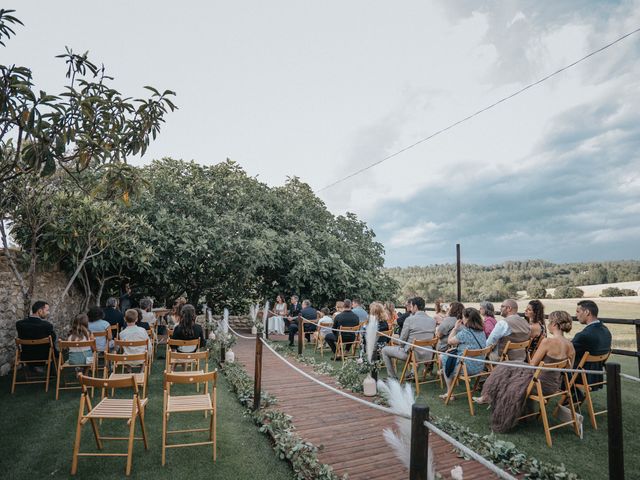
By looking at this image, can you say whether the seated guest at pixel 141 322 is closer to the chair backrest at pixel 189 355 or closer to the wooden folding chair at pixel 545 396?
the chair backrest at pixel 189 355

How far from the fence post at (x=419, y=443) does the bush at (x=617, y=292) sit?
74.5 feet

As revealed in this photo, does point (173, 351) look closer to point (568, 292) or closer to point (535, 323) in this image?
point (535, 323)

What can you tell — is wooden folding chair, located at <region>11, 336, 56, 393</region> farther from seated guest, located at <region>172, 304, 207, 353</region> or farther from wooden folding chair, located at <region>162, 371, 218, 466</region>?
wooden folding chair, located at <region>162, 371, 218, 466</region>

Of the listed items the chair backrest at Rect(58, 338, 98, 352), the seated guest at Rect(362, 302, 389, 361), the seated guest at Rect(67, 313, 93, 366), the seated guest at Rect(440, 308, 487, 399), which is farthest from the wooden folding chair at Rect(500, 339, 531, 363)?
the seated guest at Rect(67, 313, 93, 366)

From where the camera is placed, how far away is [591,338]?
5.18 m

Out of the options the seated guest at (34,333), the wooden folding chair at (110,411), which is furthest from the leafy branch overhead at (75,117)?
the seated guest at (34,333)

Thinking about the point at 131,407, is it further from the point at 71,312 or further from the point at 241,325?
the point at 241,325

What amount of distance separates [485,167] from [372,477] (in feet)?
66.2

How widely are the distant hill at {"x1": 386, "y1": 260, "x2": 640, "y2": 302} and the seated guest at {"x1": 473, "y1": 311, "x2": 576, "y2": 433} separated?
13.6 meters

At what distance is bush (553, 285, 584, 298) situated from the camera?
23.2 metres

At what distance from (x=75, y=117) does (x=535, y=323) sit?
7.28 m

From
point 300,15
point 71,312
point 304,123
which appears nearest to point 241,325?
point 71,312

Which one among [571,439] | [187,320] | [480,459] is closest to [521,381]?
[571,439]

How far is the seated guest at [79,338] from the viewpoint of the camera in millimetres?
6301
